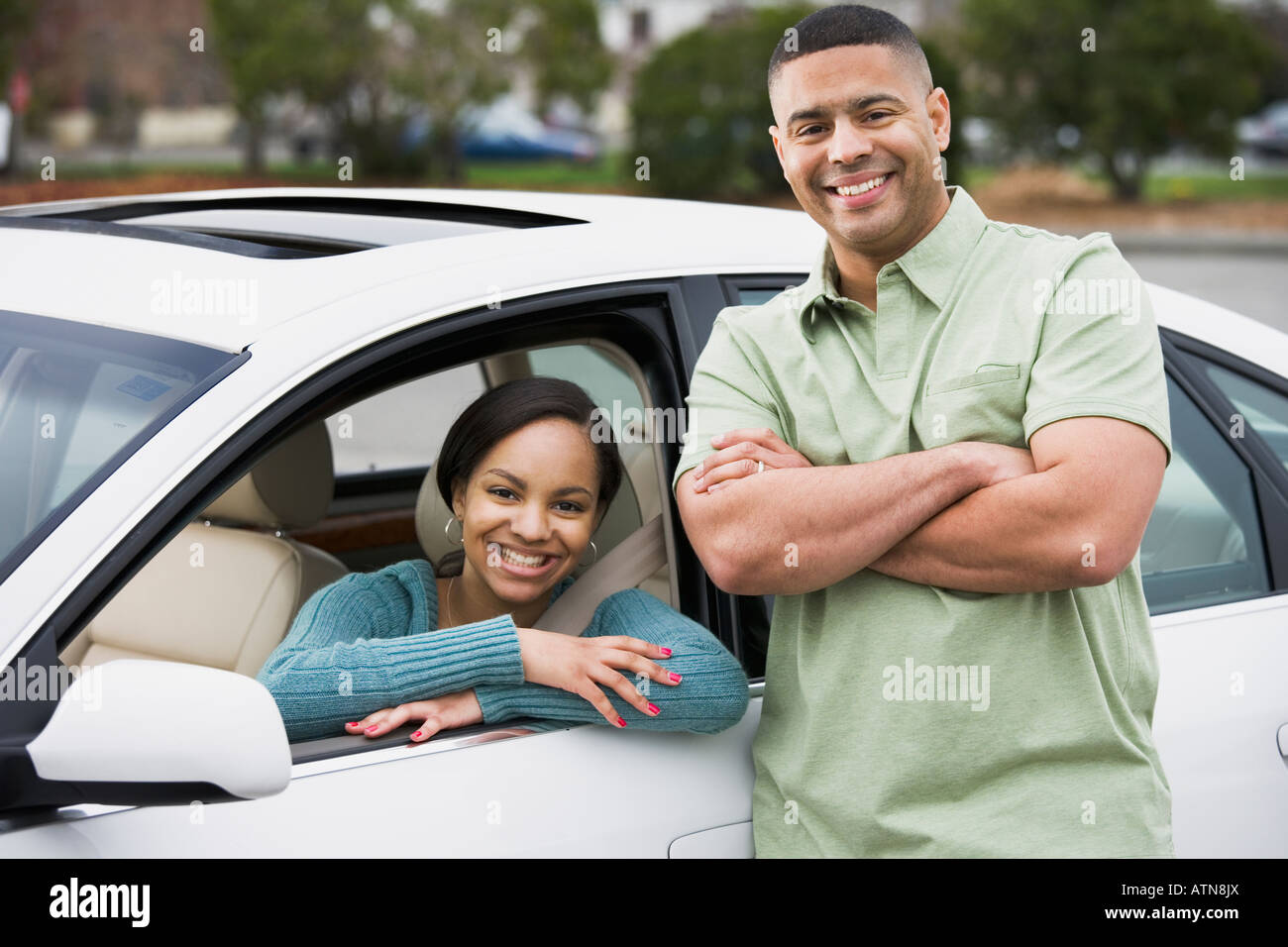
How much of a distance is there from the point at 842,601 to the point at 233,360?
2.91ft

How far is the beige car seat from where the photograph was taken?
2846mm

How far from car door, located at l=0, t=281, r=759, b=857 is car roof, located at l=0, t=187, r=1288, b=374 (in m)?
0.06

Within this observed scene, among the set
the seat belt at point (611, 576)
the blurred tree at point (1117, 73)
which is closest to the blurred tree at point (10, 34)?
the blurred tree at point (1117, 73)

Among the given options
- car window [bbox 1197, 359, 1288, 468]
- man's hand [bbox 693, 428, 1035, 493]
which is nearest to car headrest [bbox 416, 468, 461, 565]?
man's hand [bbox 693, 428, 1035, 493]

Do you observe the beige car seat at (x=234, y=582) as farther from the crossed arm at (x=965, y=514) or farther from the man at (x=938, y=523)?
the crossed arm at (x=965, y=514)

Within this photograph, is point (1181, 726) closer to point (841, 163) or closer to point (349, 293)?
point (841, 163)

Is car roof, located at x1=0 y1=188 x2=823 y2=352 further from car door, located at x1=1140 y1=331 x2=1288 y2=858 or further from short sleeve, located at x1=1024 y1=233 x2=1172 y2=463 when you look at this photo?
car door, located at x1=1140 y1=331 x2=1288 y2=858

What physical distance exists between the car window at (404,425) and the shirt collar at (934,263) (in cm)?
118

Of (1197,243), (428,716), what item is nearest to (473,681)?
(428,716)

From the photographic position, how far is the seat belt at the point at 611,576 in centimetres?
245

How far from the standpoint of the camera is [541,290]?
224 centimetres

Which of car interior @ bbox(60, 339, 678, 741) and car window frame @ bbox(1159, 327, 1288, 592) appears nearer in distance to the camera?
car window frame @ bbox(1159, 327, 1288, 592)

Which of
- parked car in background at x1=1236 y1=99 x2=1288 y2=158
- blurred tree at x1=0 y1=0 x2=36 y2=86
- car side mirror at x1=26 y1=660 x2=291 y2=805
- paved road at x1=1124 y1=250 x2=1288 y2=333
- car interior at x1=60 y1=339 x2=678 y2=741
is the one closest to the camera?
car side mirror at x1=26 y1=660 x2=291 y2=805

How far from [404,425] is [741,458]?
9.00 ft
